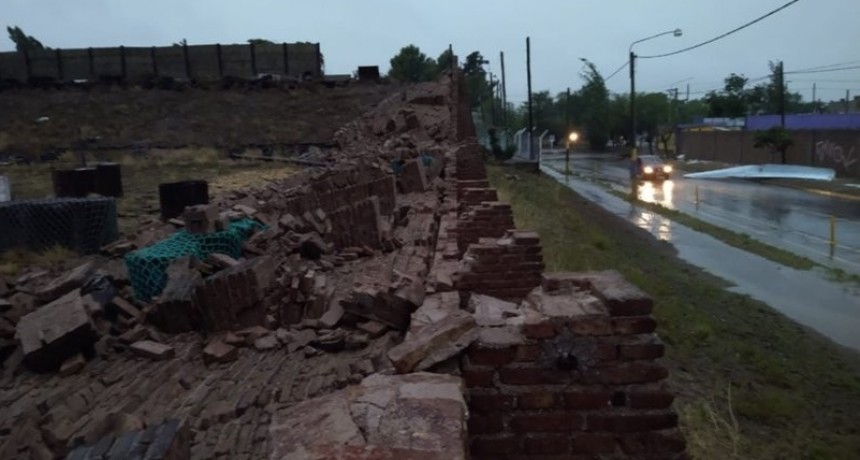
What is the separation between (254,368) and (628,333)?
2.90m

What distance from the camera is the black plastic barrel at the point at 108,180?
12820 mm

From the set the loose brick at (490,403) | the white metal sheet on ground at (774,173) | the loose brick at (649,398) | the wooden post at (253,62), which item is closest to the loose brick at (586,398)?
the loose brick at (649,398)

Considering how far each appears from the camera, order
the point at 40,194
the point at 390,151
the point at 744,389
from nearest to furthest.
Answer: the point at 744,389 → the point at 40,194 → the point at 390,151

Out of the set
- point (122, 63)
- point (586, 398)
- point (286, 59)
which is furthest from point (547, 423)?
point (122, 63)

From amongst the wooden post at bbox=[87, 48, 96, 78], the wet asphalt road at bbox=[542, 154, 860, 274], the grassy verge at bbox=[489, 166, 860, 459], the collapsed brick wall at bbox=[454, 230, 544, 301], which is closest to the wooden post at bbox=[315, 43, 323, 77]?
the wooden post at bbox=[87, 48, 96, 78]

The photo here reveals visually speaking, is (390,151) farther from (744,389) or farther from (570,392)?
(570,392)

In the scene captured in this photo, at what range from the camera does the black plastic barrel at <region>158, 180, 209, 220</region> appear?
33.8 feet

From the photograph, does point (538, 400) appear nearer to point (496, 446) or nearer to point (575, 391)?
point (575, 391)

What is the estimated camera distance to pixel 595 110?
68312mm

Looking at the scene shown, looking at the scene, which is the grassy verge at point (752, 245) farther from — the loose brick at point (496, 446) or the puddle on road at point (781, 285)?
the loose brick at point (496, 446)

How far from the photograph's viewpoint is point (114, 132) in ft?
90.5

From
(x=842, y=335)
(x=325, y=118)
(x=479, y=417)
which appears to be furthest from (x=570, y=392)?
(x=325, y=118)

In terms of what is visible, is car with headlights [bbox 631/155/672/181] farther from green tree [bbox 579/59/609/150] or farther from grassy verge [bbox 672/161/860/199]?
green tree [bbox 579/59/609/150]

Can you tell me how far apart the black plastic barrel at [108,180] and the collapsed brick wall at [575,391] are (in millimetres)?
12050
